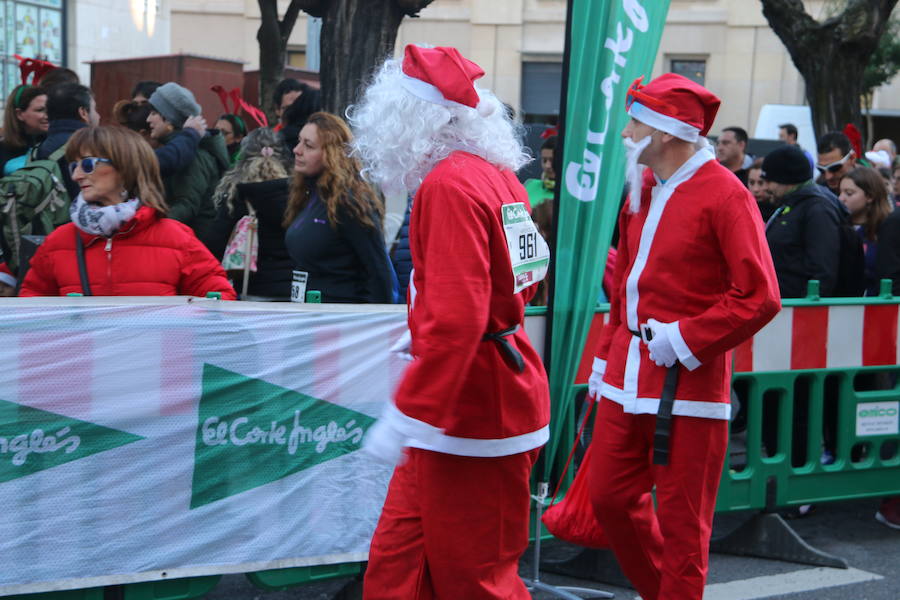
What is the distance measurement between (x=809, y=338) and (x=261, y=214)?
104 inches

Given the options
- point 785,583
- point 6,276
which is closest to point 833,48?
point 785,583

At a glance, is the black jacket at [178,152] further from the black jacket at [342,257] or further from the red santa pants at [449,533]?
the red santa pants at [449,533]

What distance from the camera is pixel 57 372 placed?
3.60m

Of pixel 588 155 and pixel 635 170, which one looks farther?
pixel 588 155

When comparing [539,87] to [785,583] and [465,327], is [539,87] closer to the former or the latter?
[785,583]

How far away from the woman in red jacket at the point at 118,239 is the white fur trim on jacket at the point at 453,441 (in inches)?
63.7

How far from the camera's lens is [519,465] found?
299 cm

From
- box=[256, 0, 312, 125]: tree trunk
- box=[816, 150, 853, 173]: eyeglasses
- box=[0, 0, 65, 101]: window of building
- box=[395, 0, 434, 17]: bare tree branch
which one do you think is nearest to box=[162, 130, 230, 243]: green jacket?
box=[395, 0, 434, 17]: bare tree branch

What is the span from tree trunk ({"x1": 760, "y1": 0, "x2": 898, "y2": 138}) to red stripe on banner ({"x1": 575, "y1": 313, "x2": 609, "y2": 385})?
9330mm

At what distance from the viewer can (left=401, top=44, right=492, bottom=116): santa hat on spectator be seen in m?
2.93

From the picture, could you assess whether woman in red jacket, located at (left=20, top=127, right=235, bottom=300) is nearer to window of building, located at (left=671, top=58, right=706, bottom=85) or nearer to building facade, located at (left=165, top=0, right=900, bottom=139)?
building facade, located at (left=165, top=0, right=900, bottom=139)

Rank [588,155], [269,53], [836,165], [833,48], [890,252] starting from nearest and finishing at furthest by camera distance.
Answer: [588,155]
[890,252]
[836,165]
[833,48]
[269,53]

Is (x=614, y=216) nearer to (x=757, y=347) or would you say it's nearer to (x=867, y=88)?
(x=757, y=347)

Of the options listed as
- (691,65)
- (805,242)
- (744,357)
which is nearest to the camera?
(744,357)
